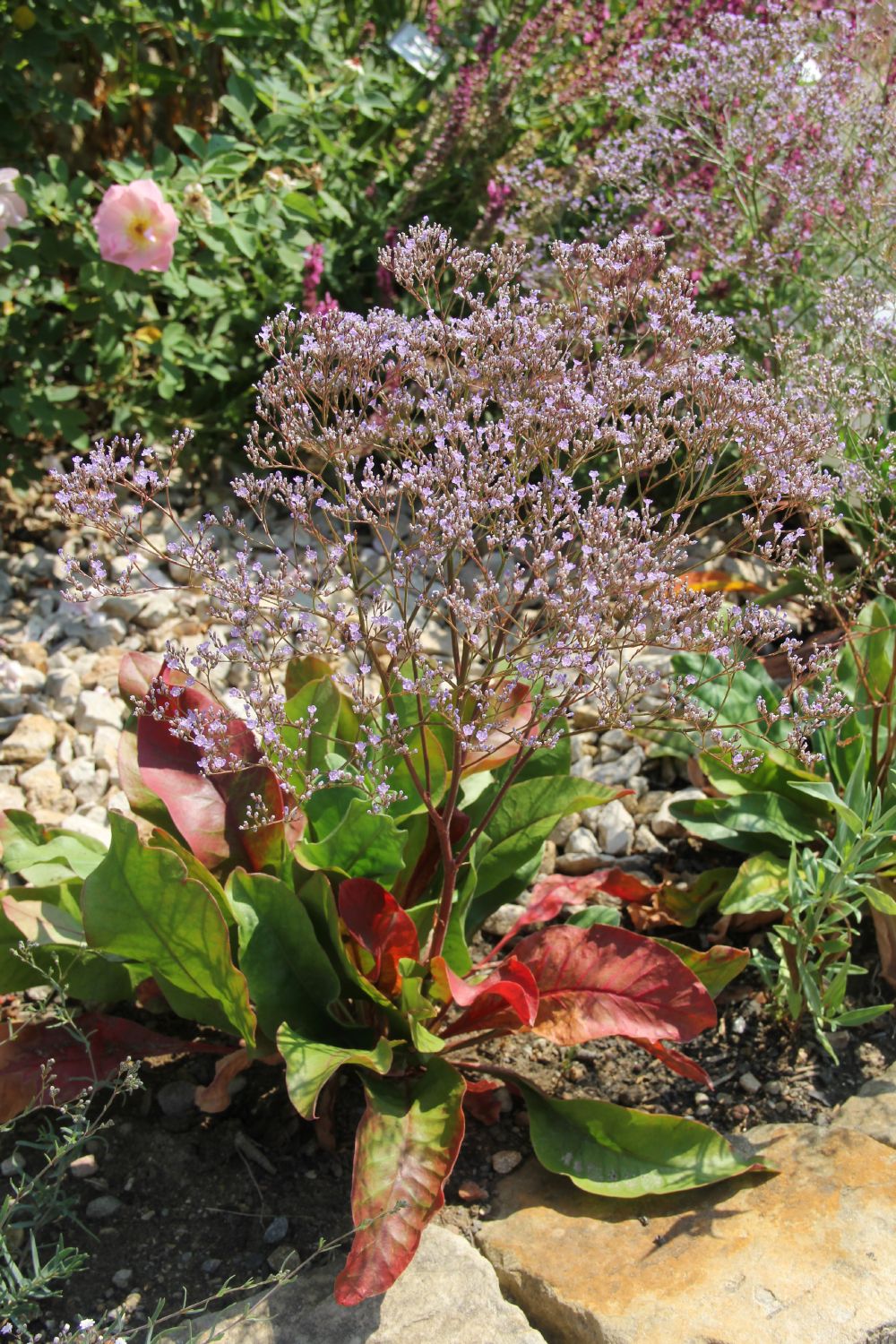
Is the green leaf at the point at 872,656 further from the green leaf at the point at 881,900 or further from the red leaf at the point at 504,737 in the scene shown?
the red leaf at the point at 504,737

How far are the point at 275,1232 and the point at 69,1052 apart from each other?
0.52 meters

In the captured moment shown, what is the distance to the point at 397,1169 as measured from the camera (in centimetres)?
209

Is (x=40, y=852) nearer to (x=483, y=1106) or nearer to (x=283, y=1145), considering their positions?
(x=283, y=1145)

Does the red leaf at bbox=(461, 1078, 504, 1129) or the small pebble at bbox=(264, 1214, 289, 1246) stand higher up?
the red leaf at bbox=(461, 1078, 504, 1129)

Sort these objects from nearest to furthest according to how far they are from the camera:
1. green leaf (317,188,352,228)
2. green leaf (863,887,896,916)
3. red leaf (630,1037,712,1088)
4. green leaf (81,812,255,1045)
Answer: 1. green leaf (81,812,255,1045)
2. red leaf (630,1037,712,1088)
3. green leaf (863,887,896,916)
4. green leaf (317,188,352,228)

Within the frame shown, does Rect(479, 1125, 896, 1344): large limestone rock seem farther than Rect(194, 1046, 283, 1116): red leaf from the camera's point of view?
No

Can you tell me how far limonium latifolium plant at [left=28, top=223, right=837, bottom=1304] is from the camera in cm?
187

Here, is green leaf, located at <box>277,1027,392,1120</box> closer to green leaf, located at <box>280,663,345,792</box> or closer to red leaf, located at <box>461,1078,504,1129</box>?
red leaf, located at <box>461,1078,504,1129</box>

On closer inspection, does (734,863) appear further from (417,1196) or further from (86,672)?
(86,672)

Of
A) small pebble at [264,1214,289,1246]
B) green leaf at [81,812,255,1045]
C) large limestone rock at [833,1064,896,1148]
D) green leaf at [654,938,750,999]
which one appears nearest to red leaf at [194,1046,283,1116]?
green leaf at [81,812,255,1045]

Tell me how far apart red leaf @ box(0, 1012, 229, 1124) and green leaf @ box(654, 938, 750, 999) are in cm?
93

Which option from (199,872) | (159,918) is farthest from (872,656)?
(159,918)

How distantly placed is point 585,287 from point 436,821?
1020mm

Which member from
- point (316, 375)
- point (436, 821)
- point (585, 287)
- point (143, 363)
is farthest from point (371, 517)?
point (143, 363)
